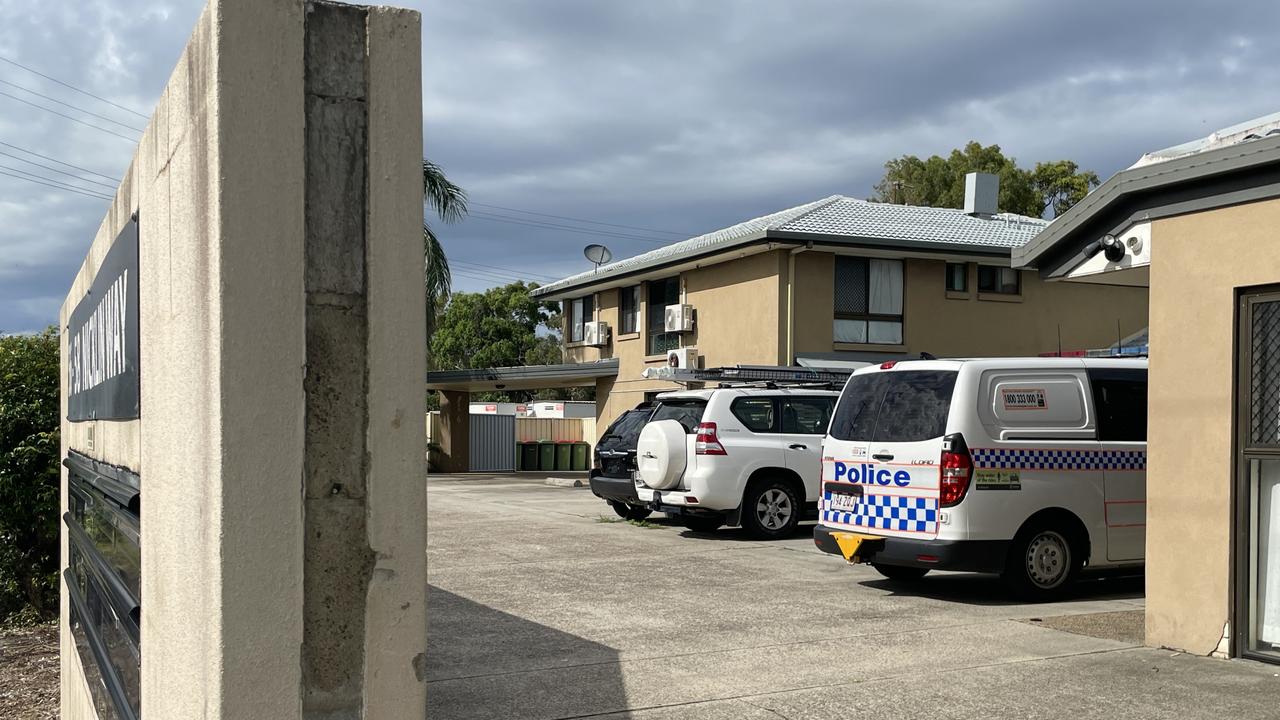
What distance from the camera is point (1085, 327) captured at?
28.2 meters

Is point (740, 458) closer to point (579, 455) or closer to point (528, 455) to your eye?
point (579, 455)

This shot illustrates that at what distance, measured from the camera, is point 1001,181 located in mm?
45094

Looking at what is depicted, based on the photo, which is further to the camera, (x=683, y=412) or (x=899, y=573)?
(x=683, y=412)

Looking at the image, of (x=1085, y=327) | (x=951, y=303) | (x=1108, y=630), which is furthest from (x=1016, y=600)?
(x=1085, y=327)

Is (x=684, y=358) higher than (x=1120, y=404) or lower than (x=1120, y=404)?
higher

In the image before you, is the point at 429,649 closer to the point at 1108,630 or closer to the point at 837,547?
the point at 837,547

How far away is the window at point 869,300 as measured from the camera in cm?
2594

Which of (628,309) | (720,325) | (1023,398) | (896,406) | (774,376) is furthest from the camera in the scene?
(628,309)

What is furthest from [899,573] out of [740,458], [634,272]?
[634,272]

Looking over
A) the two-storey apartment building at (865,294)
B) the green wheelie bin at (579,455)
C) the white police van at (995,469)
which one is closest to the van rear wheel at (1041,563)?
the white police van at (995,469)

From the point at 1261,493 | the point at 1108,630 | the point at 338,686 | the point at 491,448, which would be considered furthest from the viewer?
the point at 491,448

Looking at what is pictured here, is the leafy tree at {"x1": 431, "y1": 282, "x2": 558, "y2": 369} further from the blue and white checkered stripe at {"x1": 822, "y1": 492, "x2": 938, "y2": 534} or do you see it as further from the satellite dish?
the blue and white checkered stripe at {"x1": 822, "y1": 492, "x2": 938, "y2": 534}

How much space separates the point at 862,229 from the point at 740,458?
38.8ft

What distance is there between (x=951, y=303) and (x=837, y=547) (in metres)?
17.0
